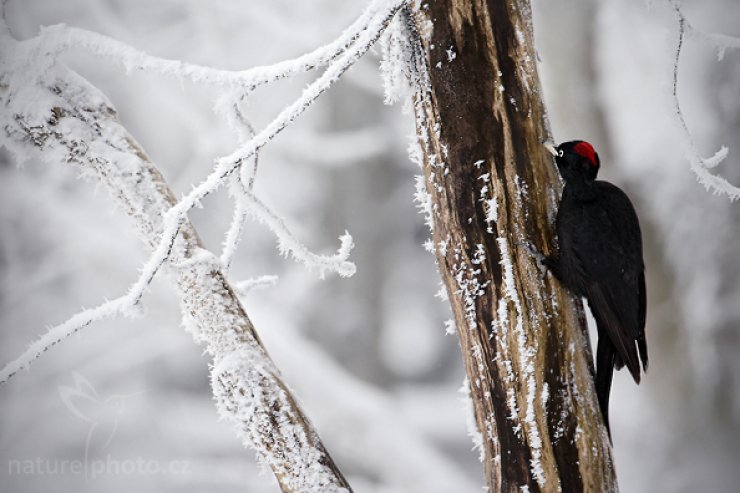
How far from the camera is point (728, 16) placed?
2.58m

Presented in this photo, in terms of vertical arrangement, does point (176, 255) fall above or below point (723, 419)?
below

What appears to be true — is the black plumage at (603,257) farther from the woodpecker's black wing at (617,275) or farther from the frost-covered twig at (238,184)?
the frost-covered twig at (238,184)

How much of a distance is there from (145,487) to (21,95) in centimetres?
327

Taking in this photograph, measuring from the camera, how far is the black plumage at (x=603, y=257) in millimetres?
1165

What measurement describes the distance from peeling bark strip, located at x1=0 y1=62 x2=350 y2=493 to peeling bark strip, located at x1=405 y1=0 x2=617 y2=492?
39 centimetres

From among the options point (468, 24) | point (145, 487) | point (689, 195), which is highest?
point (689, 195)

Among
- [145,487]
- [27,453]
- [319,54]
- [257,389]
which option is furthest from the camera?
[145,487]

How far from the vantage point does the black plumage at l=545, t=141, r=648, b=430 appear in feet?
3.82

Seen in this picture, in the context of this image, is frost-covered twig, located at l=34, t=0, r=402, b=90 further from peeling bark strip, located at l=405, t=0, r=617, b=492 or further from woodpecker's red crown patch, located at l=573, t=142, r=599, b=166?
woodpecker's red crown patch, located at l=573, t=142, r=599, b=166

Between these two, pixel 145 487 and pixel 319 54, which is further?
pixel 145 487

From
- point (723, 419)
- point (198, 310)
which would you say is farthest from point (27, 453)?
point (723, 419)

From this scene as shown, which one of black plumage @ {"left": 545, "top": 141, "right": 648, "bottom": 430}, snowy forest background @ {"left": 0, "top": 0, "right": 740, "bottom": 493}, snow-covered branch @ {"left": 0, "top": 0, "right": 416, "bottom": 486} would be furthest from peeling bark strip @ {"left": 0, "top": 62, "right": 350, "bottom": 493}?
snowy forest background @ {"left": 0, "top": 0, "right": 740, "bottom": 493}

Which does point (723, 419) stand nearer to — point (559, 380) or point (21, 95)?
point (559, 380)

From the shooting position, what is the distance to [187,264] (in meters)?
1.17
